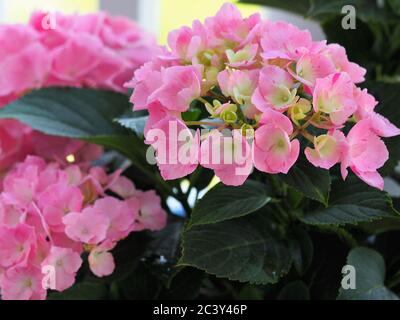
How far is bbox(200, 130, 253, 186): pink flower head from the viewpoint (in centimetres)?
44

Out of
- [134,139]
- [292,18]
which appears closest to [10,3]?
[292,18]

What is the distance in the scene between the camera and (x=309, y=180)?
20.1 inches

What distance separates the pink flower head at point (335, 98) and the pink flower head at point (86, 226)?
0.75ft

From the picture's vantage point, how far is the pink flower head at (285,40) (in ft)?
1.62

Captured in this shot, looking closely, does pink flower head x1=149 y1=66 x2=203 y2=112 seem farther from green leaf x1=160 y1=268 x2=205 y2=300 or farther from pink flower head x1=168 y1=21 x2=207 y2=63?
green leaf x1=160 y1=268 x2=205 y2=300

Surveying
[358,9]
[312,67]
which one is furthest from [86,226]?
[358,9]

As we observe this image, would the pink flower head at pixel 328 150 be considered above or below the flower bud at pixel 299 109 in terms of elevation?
below

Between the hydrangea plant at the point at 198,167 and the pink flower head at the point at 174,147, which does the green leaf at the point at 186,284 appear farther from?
the pink flower head at the point at 174,147

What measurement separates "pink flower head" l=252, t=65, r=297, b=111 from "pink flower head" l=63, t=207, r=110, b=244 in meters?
0.20

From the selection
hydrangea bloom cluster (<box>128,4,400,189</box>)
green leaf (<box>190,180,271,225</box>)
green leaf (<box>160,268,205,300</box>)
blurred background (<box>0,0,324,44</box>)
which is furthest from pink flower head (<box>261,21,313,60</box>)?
A: blurred background (<box>0,0,324,44</box>)

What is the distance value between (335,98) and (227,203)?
0.14 meters

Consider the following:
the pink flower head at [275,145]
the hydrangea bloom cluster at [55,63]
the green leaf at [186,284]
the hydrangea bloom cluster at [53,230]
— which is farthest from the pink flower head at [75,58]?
the pink flower head at [275,145]

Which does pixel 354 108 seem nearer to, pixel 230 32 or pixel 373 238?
pixel 230 32

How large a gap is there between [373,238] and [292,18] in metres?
0.48
